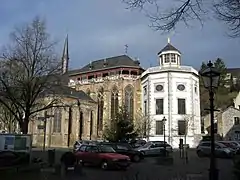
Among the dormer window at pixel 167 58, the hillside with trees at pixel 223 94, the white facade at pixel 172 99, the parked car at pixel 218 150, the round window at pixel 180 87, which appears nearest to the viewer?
the parked car at pixel 218 150

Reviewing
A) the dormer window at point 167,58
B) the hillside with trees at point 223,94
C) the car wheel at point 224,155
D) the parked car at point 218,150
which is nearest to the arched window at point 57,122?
the dormer window at point 167,58

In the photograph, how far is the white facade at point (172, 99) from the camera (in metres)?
63.9

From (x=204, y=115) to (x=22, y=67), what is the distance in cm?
6145

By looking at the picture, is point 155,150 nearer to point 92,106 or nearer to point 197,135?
point 197,135

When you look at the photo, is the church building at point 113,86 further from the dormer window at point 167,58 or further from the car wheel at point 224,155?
the car wheel at point 224,155

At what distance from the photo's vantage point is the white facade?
63938 millimetres

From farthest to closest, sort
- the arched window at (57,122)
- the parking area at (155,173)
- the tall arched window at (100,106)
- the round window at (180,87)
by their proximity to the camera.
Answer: the tall arched window at (100,106), the arched window at (57,122), the round window at (180,87), the parking area at (155,173)

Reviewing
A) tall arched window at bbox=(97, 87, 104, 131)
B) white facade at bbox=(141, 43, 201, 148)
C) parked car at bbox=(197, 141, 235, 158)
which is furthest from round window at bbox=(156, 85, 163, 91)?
parked car at bbox=(197, 141, 235, 158)

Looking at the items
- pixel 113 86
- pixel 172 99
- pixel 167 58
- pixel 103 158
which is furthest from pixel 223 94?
pixel 103 158

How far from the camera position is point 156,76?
68.4 metres

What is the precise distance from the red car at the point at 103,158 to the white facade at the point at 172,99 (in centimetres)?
3816

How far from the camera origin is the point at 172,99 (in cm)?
6562

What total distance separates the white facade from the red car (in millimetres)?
38159

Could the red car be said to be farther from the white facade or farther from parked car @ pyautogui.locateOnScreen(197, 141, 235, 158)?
the white facade
